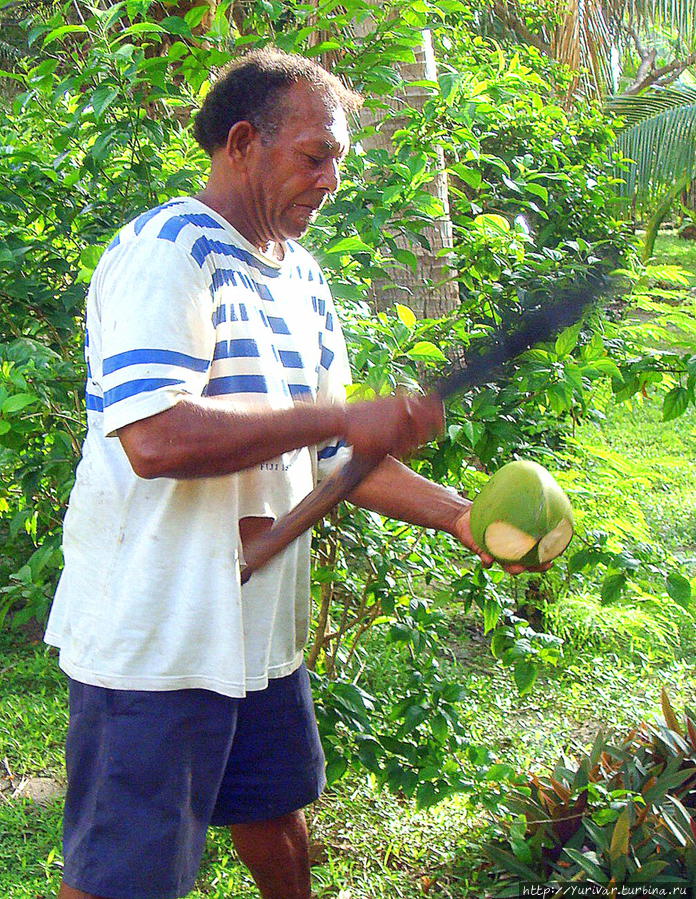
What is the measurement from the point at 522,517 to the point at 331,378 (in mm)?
513

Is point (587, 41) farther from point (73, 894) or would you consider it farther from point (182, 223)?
point (73, 894)

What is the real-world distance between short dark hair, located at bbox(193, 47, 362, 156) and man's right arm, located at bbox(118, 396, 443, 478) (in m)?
0.55

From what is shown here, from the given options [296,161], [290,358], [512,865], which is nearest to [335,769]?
[512,865]

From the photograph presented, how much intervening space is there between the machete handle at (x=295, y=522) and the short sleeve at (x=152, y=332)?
13.0 inches

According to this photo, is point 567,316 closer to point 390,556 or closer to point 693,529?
point 390,556

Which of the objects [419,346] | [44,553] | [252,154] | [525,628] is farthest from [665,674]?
[252,154]

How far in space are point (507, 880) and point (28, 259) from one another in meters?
2.01

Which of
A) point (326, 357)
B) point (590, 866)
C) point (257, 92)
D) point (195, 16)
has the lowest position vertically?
point (590, 866)

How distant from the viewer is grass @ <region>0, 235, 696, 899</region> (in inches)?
110

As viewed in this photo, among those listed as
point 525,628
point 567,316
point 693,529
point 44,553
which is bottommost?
point 693,529

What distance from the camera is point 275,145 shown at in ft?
6.14

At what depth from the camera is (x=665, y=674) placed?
4043mm

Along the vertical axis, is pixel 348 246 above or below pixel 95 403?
above

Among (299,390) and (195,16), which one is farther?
(195,16)
